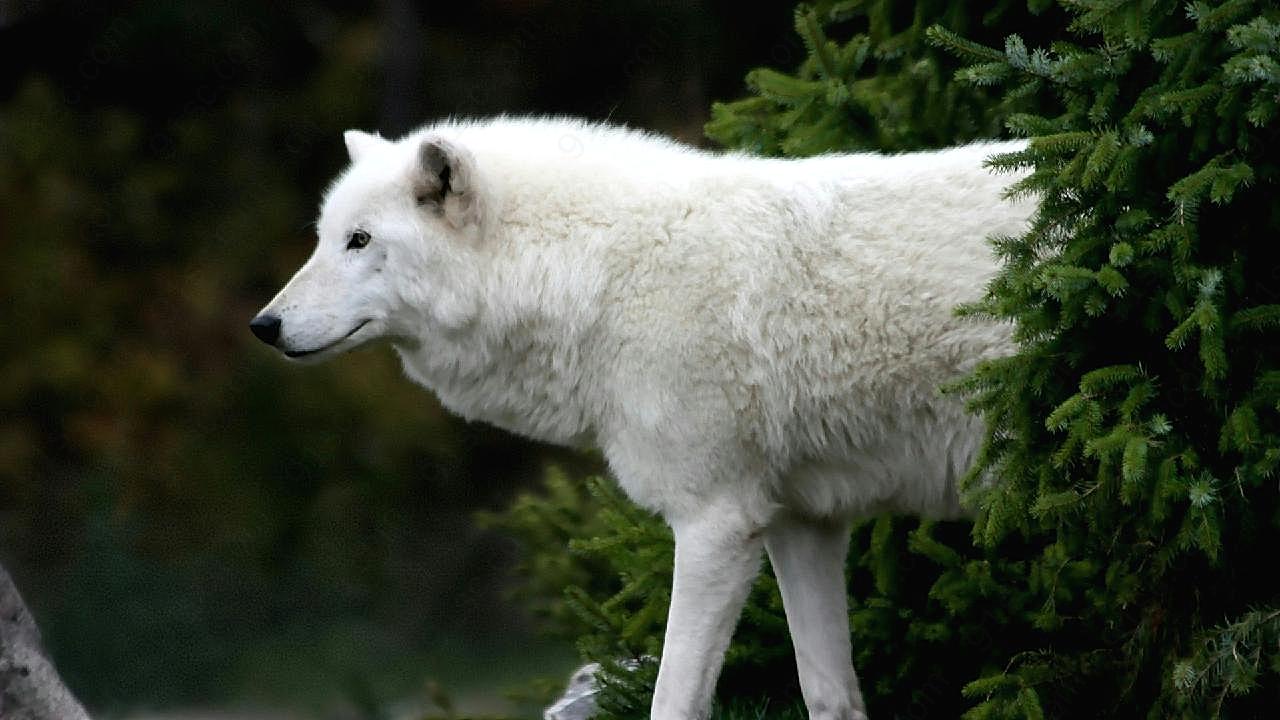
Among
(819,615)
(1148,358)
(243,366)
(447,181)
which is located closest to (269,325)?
(447,181)

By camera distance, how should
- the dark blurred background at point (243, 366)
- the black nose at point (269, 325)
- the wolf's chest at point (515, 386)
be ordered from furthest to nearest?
the dark blurred background at point (243, 366) < the wolf's chest at point (515, 386) < the black nose at point (269, 325)

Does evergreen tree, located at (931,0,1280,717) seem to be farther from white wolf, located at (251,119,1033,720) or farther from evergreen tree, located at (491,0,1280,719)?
white wolf, located at (251,119,1033,720)

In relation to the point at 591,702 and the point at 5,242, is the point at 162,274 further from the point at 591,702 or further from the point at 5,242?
the point at 591,702

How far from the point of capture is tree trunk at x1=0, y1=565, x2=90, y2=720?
439cm

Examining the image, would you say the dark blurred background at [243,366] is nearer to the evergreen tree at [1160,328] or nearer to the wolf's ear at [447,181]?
the wolf's ear at [447,181]

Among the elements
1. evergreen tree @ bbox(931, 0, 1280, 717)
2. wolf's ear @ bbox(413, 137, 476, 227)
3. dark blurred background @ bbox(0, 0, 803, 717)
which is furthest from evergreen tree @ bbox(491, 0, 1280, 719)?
dark blurred background @ bbox(0, 0, 803, 717)

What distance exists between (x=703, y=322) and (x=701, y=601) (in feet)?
2.53

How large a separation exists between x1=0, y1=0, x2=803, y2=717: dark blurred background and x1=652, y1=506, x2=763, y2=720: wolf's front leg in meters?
4.53

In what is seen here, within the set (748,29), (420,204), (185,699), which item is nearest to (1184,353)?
(420,204)

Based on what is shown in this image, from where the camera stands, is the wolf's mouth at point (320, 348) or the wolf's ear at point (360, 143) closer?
the wolf's mouth at point (320, 348)

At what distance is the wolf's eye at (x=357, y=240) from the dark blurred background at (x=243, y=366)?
4.48 meters

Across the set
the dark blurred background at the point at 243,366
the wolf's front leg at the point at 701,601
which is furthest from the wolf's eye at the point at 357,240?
the dark blurred background at the point at 243,366

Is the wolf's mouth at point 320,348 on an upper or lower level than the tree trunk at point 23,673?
upper

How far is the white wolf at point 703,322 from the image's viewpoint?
435 centimetres
